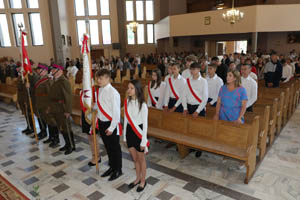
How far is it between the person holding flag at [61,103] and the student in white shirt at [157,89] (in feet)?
4.92

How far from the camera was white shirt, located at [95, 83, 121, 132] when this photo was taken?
3.12 m

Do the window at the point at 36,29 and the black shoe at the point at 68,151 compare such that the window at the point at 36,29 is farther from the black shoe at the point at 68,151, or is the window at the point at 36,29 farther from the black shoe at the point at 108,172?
the black shoe at the point at 108,172

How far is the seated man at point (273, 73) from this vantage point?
616cm

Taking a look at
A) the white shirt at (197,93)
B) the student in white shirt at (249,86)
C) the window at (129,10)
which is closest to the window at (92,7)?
the window at (129,10)

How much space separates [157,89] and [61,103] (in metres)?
1.76

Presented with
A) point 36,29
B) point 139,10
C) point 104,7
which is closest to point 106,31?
point 104,7

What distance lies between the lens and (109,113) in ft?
10.5

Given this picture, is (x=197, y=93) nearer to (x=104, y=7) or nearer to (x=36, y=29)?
(x=36, y=29)

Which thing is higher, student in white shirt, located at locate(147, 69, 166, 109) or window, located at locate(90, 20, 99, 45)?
window, located at locate(90, 20, 99, 45)

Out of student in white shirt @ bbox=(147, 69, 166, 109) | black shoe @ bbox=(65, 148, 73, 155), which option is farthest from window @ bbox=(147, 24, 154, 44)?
black shoe @ bbox=(65, 148, 73, 155)

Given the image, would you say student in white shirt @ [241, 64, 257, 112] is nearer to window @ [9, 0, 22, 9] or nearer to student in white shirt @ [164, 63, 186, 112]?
student in white shirt @ [164, 63, 186, 112]

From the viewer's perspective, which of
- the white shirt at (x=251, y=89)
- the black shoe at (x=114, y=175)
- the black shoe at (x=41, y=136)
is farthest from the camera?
the black shoe at (x=41, y=136)

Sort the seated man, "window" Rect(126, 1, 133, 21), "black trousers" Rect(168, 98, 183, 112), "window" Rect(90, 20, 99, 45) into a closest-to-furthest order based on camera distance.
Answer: "black trousers" Rect(168, 98, 183, 112)
the seated man
"window" Rect(90, 20, 99, 45)
"window" Rect(126, 1, 133, 21)

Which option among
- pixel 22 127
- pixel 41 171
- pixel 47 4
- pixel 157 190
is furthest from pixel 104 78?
pixel 47 4
